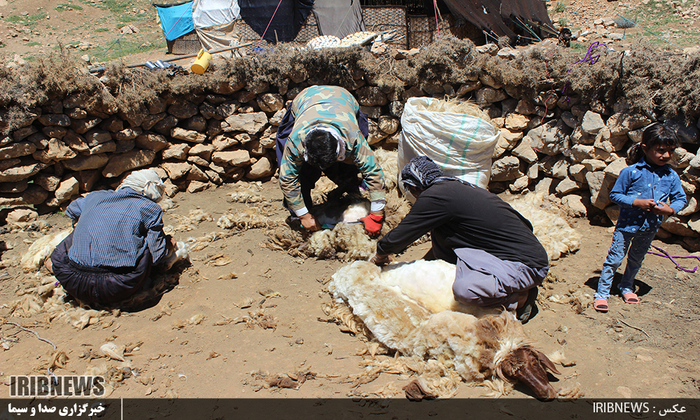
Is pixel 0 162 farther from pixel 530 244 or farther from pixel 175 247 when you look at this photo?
pixel 530 244

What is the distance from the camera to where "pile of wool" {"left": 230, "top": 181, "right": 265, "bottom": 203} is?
494 cm

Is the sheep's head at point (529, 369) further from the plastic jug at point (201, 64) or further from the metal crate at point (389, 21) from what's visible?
the metal crate at point (389, 21)

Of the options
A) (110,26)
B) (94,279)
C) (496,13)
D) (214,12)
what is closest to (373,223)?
(94,279)

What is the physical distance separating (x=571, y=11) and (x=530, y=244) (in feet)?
39.1

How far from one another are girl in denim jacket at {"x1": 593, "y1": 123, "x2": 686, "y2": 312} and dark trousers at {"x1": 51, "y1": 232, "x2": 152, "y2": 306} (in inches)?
132

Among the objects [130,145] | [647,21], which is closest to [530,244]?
[130,145]

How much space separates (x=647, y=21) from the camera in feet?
31.9

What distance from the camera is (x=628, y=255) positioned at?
295cm

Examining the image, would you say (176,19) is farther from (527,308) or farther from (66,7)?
(527,308)

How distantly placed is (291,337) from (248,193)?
2649mm

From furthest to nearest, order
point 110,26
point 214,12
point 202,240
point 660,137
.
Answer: point 110,26
point 214,12
point 202,240
point 660,137

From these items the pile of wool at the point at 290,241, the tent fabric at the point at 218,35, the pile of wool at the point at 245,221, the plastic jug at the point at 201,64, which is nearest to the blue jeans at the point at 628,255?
the pile of wool at the point at 290,241

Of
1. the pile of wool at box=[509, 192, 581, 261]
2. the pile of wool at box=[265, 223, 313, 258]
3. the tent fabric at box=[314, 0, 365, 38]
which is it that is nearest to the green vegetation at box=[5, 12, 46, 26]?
the tent fabric at box=[314, 0, 365, 38]

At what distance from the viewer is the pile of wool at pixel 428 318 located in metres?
2.30
